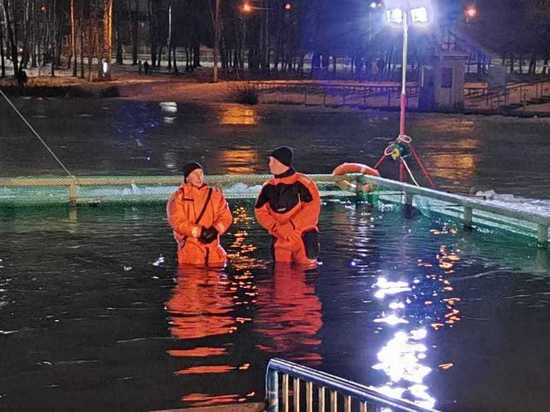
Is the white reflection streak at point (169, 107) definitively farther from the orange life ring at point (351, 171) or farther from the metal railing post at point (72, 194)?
the metal railing post at point (72, 194)

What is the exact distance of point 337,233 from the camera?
1362 centimetres

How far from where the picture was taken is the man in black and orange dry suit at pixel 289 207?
34.9 feet

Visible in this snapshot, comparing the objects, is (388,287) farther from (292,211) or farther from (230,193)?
(230,193)

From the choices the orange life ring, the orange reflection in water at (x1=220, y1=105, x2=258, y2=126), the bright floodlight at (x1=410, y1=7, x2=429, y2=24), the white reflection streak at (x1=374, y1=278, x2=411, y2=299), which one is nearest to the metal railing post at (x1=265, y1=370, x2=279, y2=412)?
the white reflection streak at (x1=374, y1=278, x2=411, y2=299)

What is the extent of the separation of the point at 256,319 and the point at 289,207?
7.19 ft

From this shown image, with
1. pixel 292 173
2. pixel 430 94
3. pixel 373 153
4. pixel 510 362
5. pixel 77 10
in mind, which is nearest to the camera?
pixel 510 362

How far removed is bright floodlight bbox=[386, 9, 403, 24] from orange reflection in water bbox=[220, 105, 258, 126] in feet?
64.5

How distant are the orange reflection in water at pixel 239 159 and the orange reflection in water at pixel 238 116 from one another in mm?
11470

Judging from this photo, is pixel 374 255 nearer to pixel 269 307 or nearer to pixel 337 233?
pixel 337 233

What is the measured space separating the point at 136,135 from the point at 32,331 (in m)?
23.4

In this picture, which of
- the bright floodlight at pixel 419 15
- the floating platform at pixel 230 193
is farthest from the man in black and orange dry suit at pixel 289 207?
the bright floodlight at pixel 419 15

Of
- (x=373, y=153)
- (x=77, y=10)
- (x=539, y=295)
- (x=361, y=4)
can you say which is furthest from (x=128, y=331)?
(x=77, y=10)

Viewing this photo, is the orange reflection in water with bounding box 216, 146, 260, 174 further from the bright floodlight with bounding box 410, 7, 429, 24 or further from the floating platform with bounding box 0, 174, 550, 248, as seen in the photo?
the bright floodlight with bounding box 410, 7, 429, 24

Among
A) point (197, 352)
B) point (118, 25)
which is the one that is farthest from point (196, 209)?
point (118, 25)
